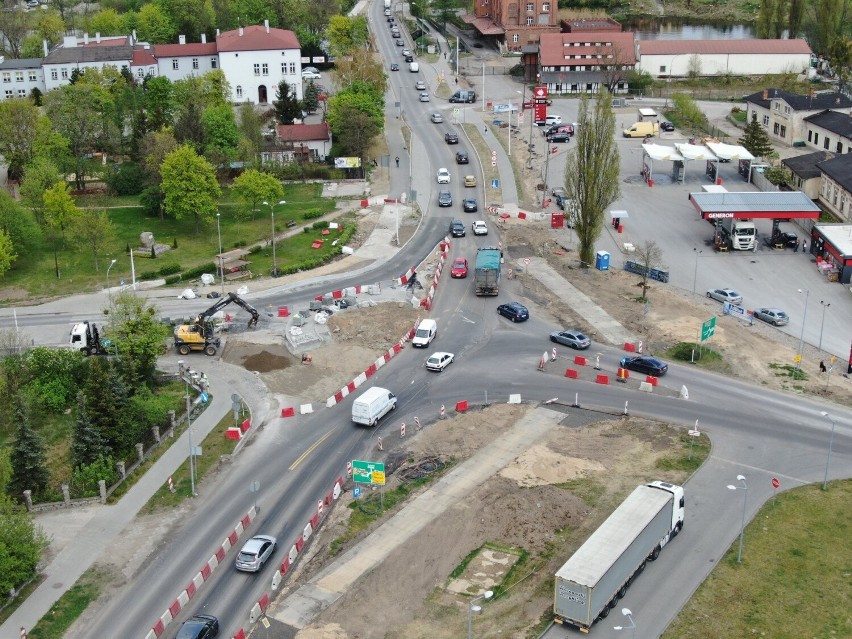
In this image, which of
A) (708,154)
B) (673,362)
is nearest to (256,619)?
(673,362)

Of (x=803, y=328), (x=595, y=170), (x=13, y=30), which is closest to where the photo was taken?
(x=803, y=328)

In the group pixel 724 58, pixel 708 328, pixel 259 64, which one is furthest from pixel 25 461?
pixel 724 58

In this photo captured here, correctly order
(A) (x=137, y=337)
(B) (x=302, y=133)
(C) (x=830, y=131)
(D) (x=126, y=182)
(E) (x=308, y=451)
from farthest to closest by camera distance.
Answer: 1. (B) (x=302, y=133)
2. (C) (x=830, y=131)
3. (D) (x=126, y=182)
4. (A) (x=137, y=337)
5. (E) (x=308, y=451)

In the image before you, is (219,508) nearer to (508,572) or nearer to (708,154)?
(508,572)

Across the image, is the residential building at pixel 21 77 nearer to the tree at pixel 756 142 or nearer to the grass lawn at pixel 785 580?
the tree at pixel 756 142

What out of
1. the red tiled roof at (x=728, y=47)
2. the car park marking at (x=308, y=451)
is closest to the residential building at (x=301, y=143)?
the red tiled roof at (x=728, y=47)

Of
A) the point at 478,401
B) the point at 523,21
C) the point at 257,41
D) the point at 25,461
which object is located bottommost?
the point at 478,401

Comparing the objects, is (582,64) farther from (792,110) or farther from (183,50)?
(183,50)

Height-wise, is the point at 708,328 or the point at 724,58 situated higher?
the point at 724,58
